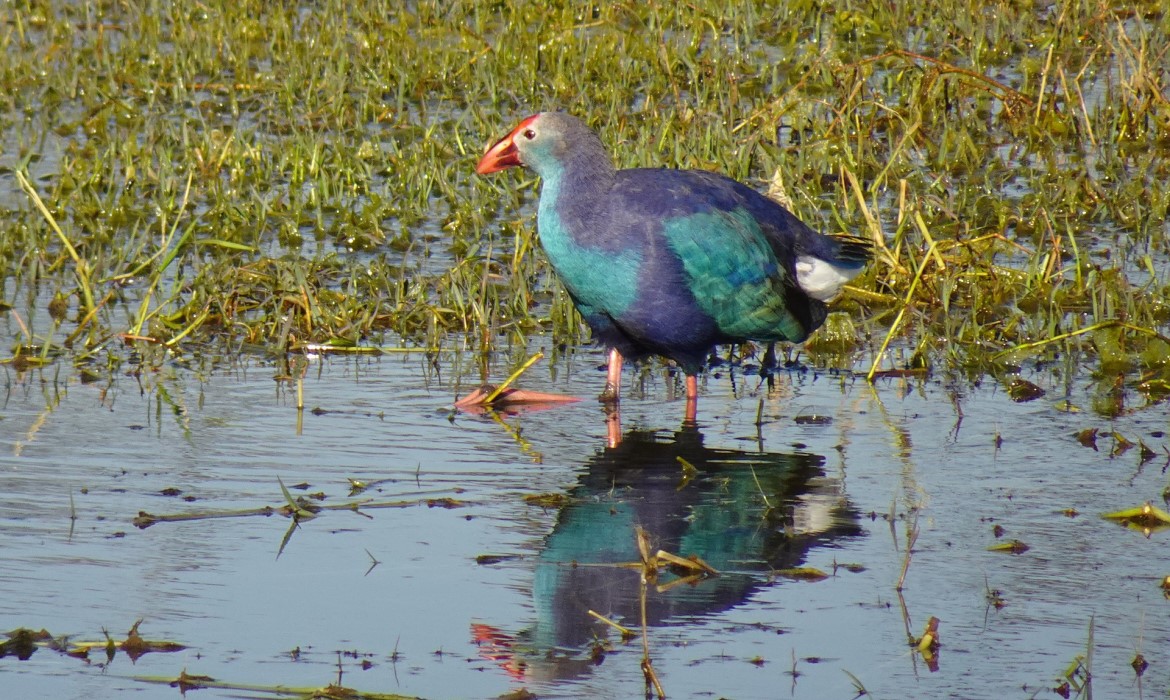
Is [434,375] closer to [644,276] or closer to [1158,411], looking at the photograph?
[644,276]

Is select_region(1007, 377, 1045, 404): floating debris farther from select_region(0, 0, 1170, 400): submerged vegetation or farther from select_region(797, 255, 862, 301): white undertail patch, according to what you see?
select_region(797, 255, 862, 301): white undertail patch

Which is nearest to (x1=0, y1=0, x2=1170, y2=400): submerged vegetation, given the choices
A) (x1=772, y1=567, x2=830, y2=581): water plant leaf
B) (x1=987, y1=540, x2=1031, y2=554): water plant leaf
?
(x1=987, y1=540, x2=1031, y2=554): water plant leaf

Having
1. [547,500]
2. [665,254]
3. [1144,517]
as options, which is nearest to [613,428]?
[665,254]

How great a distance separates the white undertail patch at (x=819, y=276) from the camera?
Answer: 5633mm

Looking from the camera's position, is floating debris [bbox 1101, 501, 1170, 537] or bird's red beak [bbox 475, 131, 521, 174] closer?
floating debris [bbox 1101, 501, 1170, 537]

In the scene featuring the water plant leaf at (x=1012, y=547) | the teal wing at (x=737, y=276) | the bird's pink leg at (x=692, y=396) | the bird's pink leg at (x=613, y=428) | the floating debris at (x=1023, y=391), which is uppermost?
the teal wing at (x=737, y=276)

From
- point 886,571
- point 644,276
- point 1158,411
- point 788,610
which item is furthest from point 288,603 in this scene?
point 1158,411

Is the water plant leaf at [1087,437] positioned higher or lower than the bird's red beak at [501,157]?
lower

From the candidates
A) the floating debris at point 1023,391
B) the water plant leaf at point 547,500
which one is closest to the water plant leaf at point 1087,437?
the floating debris at point 1023,391

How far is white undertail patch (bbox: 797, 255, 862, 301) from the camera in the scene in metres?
5.63

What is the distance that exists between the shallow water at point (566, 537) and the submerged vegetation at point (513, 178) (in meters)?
0.46

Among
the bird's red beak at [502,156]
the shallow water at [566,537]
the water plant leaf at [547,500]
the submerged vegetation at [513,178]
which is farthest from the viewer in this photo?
the submerged vegetation at [513,178]

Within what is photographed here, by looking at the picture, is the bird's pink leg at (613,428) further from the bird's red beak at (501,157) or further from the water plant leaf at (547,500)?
the bird's red beak at (501,157)

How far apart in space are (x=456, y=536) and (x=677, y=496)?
2.10 ft
